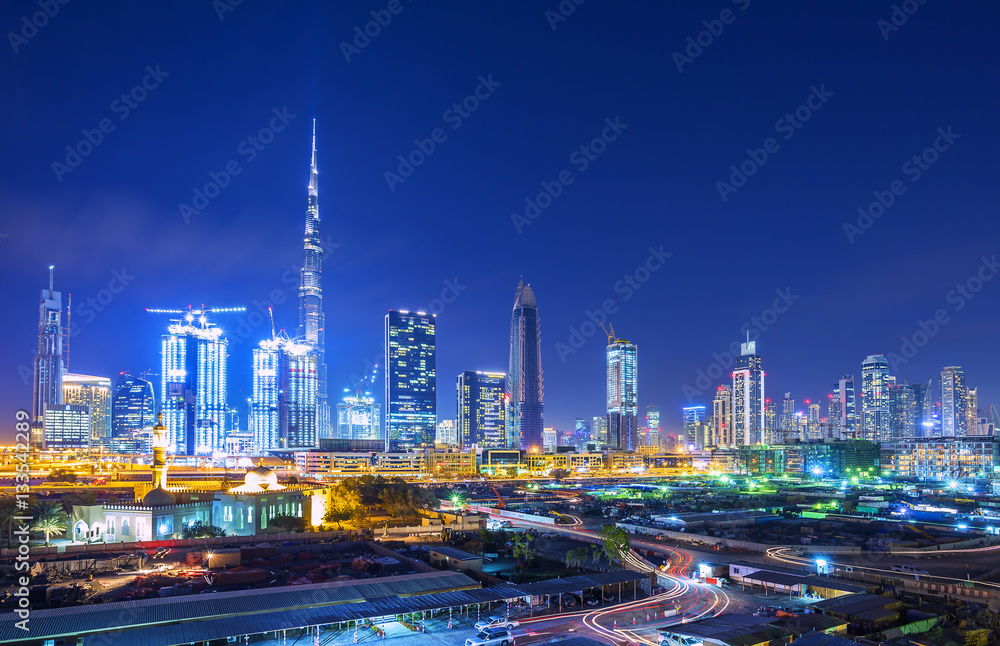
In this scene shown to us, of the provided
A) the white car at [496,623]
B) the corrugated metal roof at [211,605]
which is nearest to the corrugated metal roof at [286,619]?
the corrugated metal roof at [211,605]

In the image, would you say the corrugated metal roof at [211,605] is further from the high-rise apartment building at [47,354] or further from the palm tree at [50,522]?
the high-rise apartment building at [47,354]

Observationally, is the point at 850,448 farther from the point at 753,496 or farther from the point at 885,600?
the point at 885,600

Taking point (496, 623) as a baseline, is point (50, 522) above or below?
above

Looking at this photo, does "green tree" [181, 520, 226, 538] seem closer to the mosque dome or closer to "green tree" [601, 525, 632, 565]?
the mosque dome

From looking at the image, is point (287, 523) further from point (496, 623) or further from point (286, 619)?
point (496, 623)

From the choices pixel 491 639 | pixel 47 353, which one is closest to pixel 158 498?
pixel 491 639

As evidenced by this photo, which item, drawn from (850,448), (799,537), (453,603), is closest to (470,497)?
(799,537)
